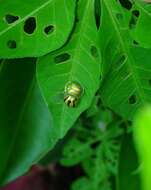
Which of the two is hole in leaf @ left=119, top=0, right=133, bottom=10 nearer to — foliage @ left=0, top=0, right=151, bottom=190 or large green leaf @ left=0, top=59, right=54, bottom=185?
foliage @ left=0, top=0, right=151, bottom=190

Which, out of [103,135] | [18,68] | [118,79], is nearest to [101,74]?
[118,79]

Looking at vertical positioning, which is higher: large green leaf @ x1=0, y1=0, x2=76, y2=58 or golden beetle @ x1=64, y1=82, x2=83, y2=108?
large green leaf @ x1=0, y1=0, x2=76, y2=58

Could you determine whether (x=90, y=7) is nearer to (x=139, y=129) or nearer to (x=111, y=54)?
(x=111, y=54)

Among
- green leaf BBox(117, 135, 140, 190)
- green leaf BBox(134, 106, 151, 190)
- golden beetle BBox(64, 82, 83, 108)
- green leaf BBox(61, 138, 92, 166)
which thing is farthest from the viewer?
green leaf BBox(61, 138, 92, 166)

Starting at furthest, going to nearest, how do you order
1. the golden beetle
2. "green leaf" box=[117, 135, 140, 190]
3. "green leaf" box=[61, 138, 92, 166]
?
1. "green leaf" box=[61, 138, 92, 166]
2. "green leaf" box=[117, 135, 140, 190]
3. the golden beetle

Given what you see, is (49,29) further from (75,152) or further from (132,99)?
(75,152)

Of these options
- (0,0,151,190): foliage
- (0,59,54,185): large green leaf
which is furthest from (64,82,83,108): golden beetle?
(0,59,54,185): large green leaf

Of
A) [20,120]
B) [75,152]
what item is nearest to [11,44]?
[20,120]

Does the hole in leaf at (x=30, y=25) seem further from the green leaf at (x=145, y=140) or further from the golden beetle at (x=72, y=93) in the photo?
the green leaf at (x=145, y=140)
